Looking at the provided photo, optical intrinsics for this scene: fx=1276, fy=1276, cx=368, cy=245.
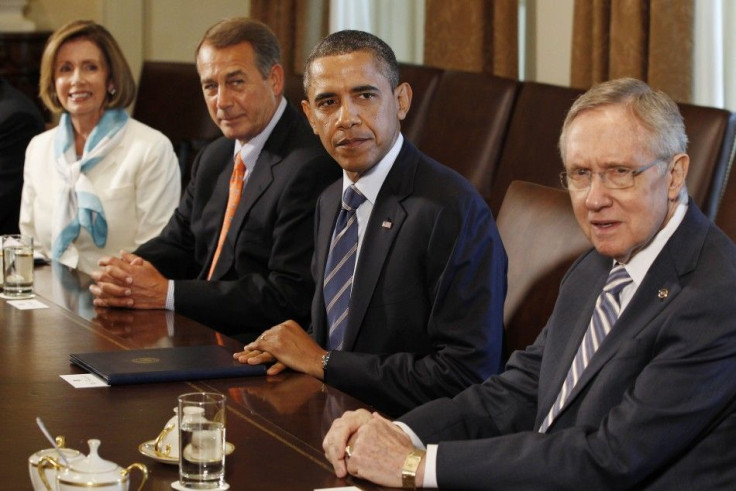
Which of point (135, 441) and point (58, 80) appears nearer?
point (135, 441)

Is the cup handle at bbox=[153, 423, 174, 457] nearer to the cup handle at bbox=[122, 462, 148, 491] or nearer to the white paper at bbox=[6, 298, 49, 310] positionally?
the cup handle at bbox=[122, 462, 148, 491]

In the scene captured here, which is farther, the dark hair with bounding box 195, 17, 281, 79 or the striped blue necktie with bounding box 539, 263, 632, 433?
the dark hair with bounding box 195, 17, 281, 79

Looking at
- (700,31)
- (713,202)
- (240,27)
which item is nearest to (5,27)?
(240,27)

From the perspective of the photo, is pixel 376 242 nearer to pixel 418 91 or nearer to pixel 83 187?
pixel 83 187

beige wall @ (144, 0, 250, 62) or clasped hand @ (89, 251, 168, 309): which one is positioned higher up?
beige wall @ (144, 0, 250, 62)

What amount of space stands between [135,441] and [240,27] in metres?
1.96

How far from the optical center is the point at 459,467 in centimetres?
200

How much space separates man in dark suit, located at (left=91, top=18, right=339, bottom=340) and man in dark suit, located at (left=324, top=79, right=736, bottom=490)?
1214mm

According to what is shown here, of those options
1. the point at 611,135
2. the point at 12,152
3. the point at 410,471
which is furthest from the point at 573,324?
the point at 12,152

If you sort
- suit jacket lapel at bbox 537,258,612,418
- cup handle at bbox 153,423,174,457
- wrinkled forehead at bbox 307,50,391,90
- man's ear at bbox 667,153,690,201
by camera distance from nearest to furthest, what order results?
cup handle at bbox 153,423,174,457
man's ear at bbox 667,153,690,201
suit jacket lapel at bbox 537,258,612,418
wrinkled forehead at bbox 307,50,391,90

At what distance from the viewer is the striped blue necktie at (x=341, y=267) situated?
2930 mm

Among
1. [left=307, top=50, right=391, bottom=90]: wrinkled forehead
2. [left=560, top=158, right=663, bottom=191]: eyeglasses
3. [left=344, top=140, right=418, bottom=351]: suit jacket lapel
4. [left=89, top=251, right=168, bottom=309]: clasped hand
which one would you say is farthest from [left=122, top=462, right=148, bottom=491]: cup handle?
[left=89, top=251, right=168, bottom=309]: clasped hand

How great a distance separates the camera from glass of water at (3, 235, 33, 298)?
342 cm

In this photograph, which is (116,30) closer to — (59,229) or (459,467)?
(59,229)
